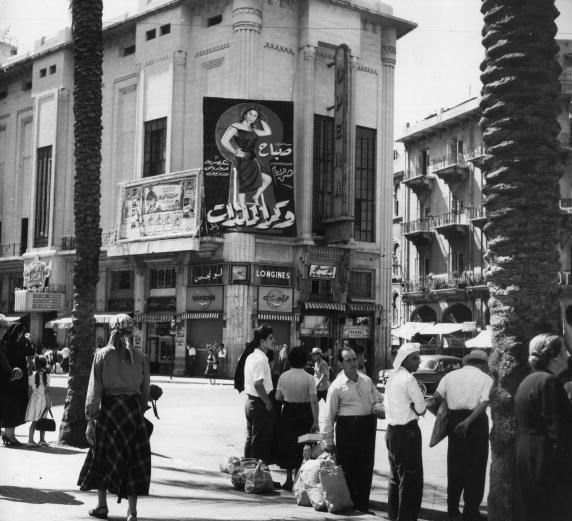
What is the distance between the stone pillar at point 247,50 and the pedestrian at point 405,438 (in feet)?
107

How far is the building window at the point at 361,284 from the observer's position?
42.7 metres

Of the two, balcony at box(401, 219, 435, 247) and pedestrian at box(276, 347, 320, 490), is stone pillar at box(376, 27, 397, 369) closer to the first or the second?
balcony at box(401, 219, 435, 247)

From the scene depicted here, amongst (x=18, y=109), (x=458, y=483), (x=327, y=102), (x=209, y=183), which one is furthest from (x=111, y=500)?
(x=18, y=109)

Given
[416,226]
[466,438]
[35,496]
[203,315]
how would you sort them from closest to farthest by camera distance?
[466,438] < [35,496] < [203,315] < [416,226]

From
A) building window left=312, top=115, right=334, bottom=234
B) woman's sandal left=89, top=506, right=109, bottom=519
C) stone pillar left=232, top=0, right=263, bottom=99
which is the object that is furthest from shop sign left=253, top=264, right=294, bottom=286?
woman's sandal left=89, top=506, right=109, bottom=519

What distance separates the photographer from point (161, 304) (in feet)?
140

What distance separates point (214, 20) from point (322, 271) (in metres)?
13.5

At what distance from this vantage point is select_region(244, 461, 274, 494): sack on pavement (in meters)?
9.70

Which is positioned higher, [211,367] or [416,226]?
[416,226]

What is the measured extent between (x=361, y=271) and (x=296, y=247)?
13.3 feet

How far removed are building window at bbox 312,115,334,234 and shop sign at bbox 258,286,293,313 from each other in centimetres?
364

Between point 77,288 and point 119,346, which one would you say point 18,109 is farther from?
point 119,346

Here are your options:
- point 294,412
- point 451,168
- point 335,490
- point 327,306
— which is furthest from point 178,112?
point 335,490

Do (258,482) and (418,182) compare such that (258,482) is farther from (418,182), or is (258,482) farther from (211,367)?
(418,182)
